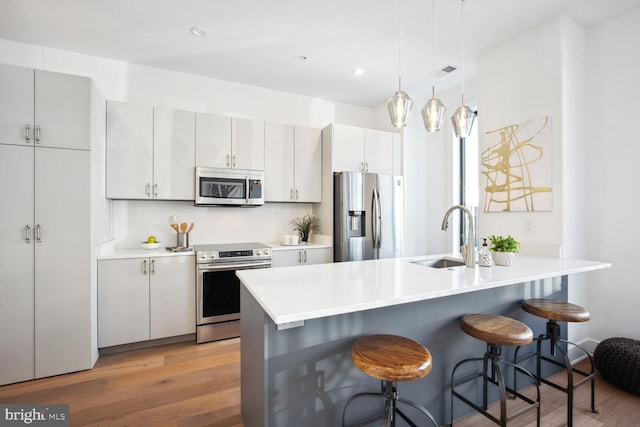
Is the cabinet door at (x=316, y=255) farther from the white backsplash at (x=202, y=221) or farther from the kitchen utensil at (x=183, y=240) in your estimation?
the kitchen utensil at (x=183, y=240)

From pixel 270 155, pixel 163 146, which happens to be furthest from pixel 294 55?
pixel 163 146

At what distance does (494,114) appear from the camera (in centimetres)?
291

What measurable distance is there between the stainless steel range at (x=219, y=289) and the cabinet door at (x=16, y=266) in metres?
1.22

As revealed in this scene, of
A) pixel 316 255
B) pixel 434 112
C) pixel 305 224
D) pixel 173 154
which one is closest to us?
pixel 434 112

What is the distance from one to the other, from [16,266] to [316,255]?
8.41 feet

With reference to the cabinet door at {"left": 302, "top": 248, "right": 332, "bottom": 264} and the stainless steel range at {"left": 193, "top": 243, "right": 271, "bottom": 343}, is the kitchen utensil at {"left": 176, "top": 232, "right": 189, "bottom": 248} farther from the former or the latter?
the cabinet door at {"left": 302, "top": 248, "right": 332, "bottom": 264}

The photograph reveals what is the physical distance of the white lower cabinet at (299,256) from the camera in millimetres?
3299

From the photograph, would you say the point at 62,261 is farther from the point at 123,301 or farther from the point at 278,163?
the point at 278,163

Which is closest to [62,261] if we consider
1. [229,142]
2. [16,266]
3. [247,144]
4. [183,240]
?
[16,266]

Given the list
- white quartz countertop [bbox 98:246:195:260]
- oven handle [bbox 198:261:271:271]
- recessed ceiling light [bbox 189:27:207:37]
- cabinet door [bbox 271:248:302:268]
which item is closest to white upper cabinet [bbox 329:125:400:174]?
cabinet door [bbox 271:248:302:268]

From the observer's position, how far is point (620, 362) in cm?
212

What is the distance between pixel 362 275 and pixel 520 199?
1890mm

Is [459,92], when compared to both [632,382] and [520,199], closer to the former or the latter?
[520,199]

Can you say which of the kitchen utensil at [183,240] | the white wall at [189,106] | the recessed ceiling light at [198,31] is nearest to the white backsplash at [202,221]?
the white wall at [189,106]
